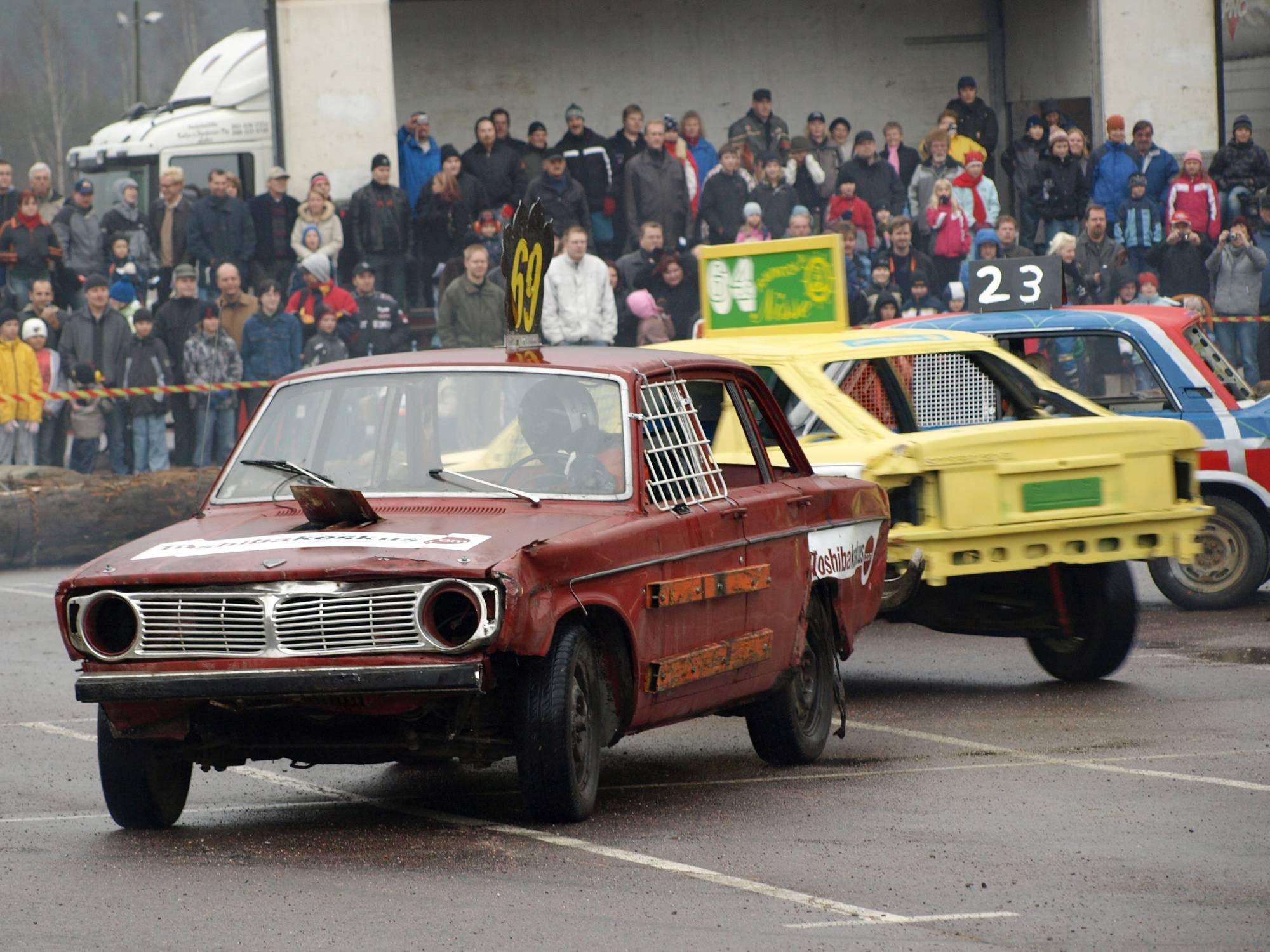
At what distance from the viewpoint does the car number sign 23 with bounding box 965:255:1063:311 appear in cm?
1391

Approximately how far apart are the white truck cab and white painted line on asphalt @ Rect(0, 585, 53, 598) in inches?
347

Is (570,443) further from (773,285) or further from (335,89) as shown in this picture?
(335,89)

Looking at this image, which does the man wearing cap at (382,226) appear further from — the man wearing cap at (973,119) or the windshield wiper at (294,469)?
the windshield wiper at (294,469)

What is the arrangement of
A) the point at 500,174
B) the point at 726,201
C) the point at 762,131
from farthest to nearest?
1. the point at 762,131
2. the point at 726,201
3. the point at 500,174

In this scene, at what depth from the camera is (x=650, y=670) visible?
A: 7484mm

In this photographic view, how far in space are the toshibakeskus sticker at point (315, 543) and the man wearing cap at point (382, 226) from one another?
15.2 metres

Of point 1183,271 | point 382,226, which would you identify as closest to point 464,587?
point 382,226

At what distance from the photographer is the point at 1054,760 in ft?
28.3

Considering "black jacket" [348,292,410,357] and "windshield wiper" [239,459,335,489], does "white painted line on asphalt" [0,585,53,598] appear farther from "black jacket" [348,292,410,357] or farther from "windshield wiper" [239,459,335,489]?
"windshield wiper" [239,459,335,489]

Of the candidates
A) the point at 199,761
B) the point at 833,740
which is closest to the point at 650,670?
the point at 199,761

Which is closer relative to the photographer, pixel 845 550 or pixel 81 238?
pixel 845 550

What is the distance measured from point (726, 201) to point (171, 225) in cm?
574

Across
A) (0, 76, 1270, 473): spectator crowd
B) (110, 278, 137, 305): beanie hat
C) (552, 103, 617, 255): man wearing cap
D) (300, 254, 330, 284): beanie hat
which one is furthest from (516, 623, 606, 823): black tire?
(552, 103, 617, 255): man wearing cap

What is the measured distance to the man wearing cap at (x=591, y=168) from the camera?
23.5 metres
